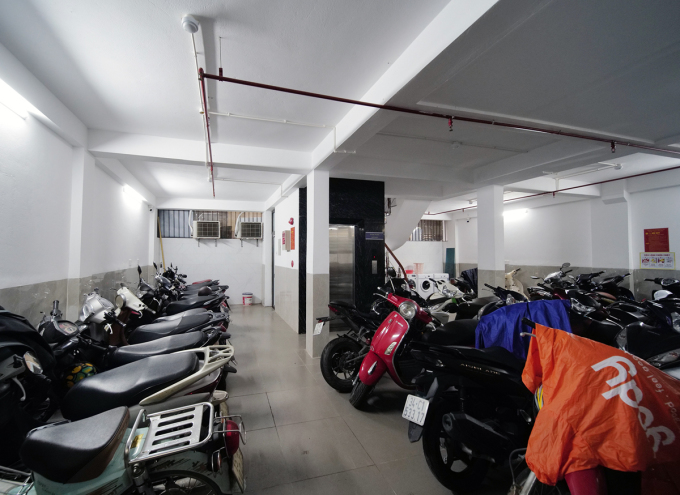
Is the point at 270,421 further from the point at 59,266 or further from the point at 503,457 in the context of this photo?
the point at 59,266

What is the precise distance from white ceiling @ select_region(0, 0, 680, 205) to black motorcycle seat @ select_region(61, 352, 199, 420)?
2.03 meters

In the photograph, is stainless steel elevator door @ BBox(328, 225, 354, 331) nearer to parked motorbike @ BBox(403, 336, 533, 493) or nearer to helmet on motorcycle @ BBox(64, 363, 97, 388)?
parked motorbike @ BBox(403, 336, 533, 493)

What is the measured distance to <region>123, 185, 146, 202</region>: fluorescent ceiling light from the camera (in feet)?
17.3

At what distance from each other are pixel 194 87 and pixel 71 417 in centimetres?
243

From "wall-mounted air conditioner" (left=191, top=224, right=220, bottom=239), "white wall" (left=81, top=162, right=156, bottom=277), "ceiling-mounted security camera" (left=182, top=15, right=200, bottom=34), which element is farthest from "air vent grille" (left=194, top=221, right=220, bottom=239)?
"ceiling-mounted security camera" (left=182, top=15, right=200, bottom=34)

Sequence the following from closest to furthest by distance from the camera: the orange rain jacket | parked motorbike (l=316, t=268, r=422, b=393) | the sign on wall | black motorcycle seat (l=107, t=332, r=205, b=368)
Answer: the orange rain jacket < black motorcycle seat (l=107, t=332, r=205, b=368) < parked motorbike (l=316, t=268, r=422, b=393) < the sign on wall

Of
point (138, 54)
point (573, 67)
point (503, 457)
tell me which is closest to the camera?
point (503, 457)

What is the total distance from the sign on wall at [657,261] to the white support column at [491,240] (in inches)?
129

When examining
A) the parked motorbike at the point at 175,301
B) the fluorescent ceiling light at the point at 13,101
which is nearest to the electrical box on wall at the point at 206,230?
the parked motorbike at the point at 175,301

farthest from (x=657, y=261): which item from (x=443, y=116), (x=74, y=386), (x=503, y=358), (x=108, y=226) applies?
(x=108, y=226)

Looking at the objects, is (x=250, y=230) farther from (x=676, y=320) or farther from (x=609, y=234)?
(x=609, y=234)

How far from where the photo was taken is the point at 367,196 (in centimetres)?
531

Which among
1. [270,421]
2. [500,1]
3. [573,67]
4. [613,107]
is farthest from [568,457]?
[613,107]

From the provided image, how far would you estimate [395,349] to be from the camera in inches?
98.4
